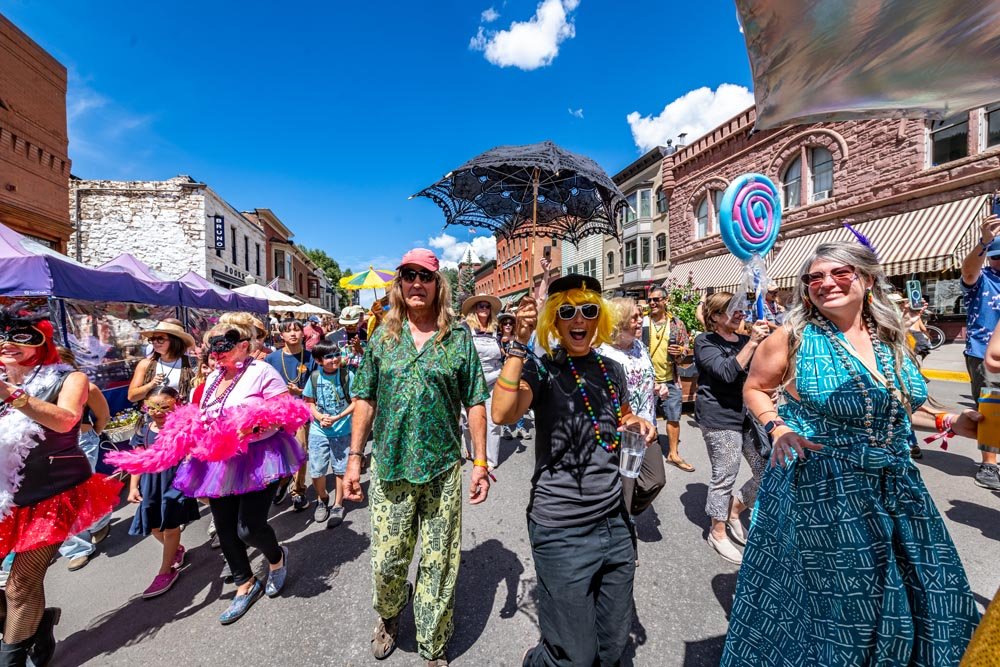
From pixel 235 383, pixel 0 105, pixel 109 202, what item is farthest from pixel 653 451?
pixel 109 202

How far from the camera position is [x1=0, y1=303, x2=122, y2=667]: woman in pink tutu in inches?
78.5

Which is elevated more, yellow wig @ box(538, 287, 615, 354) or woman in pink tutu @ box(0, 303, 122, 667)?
yellow wig @ box(538, 287, 615, 354)

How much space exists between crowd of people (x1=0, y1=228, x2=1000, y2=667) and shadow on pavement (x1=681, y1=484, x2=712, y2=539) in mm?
371

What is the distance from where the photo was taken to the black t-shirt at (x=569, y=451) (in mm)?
1707

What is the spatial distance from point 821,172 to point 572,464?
16379 mm

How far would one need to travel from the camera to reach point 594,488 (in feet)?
5.67

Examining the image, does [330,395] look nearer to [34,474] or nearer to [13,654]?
[34,474]

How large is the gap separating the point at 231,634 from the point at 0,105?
14.5 meters

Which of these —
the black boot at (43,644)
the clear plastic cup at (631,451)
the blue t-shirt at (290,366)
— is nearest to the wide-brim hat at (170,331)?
the blue t-shirt at (290,366)

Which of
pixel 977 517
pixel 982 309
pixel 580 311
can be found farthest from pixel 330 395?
pixel 982 309

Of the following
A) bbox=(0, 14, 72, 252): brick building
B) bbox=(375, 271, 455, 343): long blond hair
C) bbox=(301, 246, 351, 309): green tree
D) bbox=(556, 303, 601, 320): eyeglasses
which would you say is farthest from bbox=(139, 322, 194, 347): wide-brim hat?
bbox=(301, 246, 351, 309): green tree

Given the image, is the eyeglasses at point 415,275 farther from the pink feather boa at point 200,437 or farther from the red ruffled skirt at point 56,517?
the red ruffled skirt at point 56,517

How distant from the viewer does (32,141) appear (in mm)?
10852

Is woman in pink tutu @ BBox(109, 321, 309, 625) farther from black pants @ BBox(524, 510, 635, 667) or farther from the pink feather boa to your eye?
black pants @ BBox(524, 510, 635, 667)
